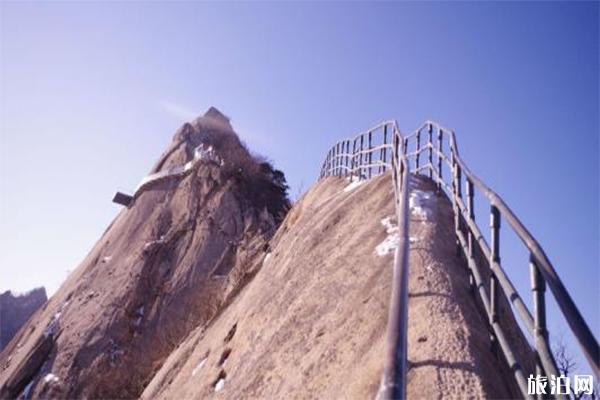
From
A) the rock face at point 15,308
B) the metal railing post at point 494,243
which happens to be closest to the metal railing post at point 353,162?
the metal railing post at point 494,243

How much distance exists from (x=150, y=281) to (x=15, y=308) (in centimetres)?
3995

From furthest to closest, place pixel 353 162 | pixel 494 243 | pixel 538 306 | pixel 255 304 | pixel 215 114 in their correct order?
pixel 215 114 < pixel 353 162 < pixel 255 304 < pixel 494 243 < pixel 538 306

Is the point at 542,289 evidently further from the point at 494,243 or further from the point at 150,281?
the point at 150,281

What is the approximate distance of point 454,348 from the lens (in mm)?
3727

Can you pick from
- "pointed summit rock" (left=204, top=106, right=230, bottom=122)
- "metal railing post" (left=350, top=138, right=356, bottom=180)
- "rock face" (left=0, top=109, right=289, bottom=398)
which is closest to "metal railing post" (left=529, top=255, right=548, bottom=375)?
"rock face" (left=0, top=109, right=289, bottom=398)

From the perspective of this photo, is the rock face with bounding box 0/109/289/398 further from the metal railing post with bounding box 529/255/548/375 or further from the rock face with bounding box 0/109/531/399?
the metal railing post with bounding box 529/255/548/375

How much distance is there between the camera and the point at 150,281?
53.7ft

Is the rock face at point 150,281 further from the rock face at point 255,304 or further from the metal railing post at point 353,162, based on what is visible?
the metal railing post at point 353,162

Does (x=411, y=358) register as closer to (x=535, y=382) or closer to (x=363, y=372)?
(x=363, y=372)

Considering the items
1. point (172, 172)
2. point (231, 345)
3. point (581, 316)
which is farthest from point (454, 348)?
point (172, 172)

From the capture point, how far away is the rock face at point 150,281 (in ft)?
44.7

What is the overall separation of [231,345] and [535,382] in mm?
4480

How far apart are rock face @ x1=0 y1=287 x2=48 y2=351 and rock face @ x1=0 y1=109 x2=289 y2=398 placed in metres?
31.8

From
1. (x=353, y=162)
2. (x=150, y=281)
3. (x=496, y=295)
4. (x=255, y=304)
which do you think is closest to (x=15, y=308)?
(x=150, y=281)
